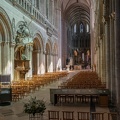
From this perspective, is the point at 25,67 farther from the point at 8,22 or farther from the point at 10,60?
the point at 8,22

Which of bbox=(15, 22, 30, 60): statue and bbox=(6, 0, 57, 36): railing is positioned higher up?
bbox=(6, 0, 57, 36): railing

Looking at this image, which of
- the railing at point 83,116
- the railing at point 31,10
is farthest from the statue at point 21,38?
the railing at point 83,116

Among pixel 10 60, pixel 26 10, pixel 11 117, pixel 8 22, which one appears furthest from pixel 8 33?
pixel 11 117

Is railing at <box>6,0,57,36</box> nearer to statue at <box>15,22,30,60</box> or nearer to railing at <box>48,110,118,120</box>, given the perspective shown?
statue at <box>15,22,30,60</box>

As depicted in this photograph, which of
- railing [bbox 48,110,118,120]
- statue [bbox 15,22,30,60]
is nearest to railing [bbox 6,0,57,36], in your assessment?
statue [bbox 15,22,30,60]

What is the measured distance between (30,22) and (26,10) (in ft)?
5.79

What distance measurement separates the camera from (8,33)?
22562 millimetres

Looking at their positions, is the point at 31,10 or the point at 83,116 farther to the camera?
the point at 31,10

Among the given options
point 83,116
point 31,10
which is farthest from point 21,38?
point 83,116

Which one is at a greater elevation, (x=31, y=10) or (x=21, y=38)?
(x=31, y=10)

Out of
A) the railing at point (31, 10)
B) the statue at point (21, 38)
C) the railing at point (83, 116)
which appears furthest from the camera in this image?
the railing at point (31, 10)

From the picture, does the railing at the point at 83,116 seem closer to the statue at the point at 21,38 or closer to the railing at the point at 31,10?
the statue at the point at 21,38

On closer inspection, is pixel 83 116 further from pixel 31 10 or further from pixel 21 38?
pixel 31 10

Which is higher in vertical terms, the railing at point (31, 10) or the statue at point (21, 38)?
the railing at point (31, 10)
